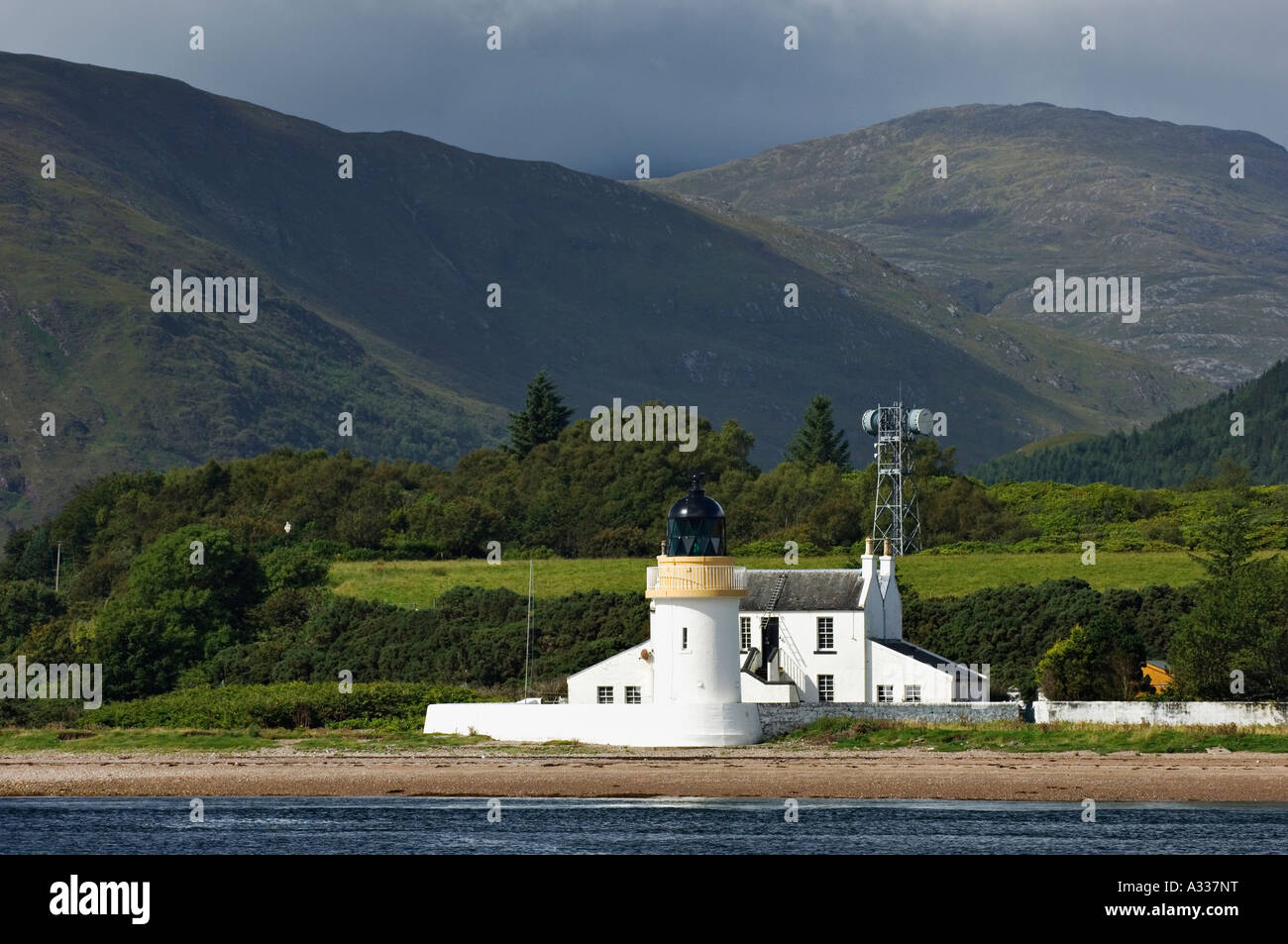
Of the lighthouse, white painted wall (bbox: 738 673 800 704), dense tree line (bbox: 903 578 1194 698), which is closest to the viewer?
the lighthouse

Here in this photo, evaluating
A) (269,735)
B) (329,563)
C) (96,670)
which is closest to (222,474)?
(329,563)

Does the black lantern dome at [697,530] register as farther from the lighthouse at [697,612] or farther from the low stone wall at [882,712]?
the low stone wall at [882,712]

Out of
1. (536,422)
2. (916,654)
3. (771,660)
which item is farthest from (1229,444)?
(771,660)

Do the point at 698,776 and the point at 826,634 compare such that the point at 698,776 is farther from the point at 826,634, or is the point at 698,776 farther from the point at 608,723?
the point at 826,634

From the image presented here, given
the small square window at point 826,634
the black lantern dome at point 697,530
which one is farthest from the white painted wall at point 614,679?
the black lantern dome at point 697,530
